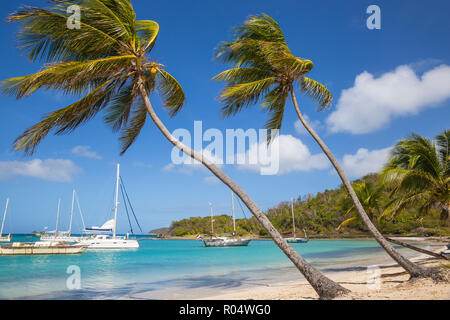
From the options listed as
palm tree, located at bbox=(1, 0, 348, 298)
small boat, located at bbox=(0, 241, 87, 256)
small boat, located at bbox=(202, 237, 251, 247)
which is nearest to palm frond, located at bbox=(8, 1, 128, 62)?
palm tree, located at bbox=(1, 0, 348, 298)

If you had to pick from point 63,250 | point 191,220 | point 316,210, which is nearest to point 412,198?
point 63,250

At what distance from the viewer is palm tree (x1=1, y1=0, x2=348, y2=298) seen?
6016 mm

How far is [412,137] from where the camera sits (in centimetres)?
1237

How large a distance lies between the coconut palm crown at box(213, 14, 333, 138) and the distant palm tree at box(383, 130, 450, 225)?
4.95m

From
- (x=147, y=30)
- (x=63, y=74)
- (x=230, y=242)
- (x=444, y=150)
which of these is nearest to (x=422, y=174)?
(x=444, y=150)

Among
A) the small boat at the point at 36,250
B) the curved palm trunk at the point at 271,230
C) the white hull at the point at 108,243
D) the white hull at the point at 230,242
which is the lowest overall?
the white hull at the point at 230,242

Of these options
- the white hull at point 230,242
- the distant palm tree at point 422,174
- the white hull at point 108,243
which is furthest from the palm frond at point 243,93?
the white hull at point 230,242

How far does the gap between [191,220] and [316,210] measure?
169 ft

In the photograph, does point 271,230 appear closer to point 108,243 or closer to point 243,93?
point 243,93

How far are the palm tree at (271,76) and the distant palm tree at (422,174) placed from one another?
170 inches

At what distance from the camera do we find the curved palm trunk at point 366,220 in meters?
8.09

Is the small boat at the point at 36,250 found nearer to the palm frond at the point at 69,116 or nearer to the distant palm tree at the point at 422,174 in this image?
the palm frond at the point at 69,116

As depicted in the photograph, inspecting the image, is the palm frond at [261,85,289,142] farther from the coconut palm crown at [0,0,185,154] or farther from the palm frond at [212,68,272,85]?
the coconut palm crown at [0,0,185,154]
